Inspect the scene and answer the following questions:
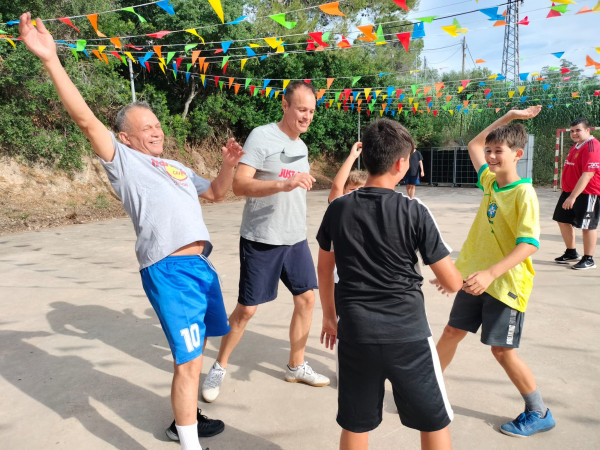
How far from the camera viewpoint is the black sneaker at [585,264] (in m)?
5.29

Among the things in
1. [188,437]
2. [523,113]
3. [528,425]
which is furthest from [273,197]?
[528,425]

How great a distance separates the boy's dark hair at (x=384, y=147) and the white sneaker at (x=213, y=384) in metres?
1.73

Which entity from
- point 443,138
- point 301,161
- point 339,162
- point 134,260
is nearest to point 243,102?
point 339,162

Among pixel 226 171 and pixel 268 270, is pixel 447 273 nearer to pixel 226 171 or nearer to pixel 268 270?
pixel 268 270

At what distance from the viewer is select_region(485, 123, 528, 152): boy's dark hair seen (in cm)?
228

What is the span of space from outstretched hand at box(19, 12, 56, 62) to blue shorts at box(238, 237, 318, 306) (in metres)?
1.44

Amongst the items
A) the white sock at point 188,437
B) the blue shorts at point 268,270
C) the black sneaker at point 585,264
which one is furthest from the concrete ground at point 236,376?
the blue shorts at point 268,270

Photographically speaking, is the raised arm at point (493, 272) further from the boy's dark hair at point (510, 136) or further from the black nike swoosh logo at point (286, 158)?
the black nike swoosh logo at point (286, 158)

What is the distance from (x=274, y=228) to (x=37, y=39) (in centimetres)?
150

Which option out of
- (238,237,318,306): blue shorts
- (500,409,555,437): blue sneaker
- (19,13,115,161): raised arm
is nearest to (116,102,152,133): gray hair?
(19,13,115,161): raised arm

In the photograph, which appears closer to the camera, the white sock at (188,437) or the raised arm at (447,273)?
the raised arm at (447,273)

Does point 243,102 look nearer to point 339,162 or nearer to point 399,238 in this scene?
point 339,162

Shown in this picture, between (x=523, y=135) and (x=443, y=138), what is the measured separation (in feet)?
70.0

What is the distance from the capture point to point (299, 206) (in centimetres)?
283
